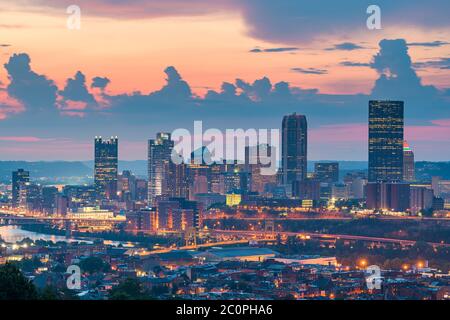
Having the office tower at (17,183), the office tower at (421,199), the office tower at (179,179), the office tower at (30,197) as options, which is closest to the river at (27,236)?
the office tower at (30,197)

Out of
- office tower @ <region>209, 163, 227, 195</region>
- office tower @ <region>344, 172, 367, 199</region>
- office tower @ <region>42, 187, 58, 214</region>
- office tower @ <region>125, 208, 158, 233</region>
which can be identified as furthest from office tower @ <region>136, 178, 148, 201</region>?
office tower @ <region>125, 208, 158, 233</region>

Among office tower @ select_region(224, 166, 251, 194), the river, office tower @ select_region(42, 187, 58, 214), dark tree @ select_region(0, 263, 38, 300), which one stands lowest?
the river

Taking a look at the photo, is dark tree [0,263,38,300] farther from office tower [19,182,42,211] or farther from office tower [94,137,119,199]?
office tower [94,137,119,199]

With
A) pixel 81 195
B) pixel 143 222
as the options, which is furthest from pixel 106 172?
pixel 143 222

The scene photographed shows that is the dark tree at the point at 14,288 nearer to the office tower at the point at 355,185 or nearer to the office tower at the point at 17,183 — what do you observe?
the office tower at the point at 355,185

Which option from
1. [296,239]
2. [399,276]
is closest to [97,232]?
[296,239]
